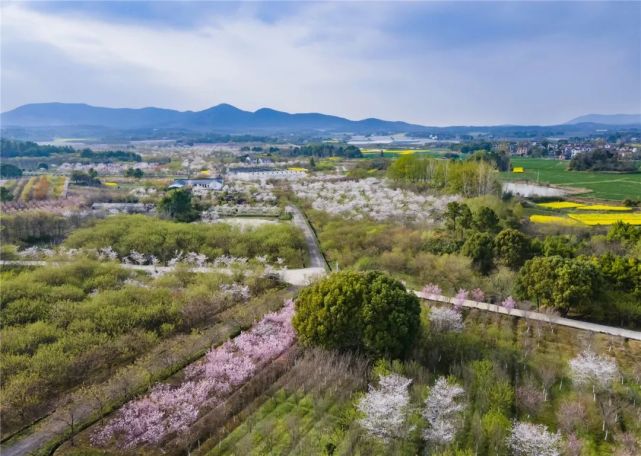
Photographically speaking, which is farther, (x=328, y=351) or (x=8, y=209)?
(x=8, y=209)

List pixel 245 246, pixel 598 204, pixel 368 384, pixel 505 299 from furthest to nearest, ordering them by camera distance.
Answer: pixel 598 204 < pixel 245 246 < pixel 505 299 < pixel 368 384

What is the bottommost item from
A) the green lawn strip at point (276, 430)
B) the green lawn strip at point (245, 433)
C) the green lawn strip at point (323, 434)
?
the green lawn strip at point (245, 433)

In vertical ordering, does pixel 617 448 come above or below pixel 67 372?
below

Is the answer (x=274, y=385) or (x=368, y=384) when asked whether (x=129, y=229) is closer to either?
(x=274, y=385)

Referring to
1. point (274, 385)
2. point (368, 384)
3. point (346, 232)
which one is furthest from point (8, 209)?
point (368, 384)

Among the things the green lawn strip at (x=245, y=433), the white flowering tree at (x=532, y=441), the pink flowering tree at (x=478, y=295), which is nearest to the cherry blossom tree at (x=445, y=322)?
the pink flowering tree at (x=478, y=295)

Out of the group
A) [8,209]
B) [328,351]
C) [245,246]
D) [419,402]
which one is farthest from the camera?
[8,209]

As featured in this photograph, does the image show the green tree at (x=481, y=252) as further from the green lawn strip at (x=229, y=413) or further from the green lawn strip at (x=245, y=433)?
the green lawn strip at (x=245, y=433)
